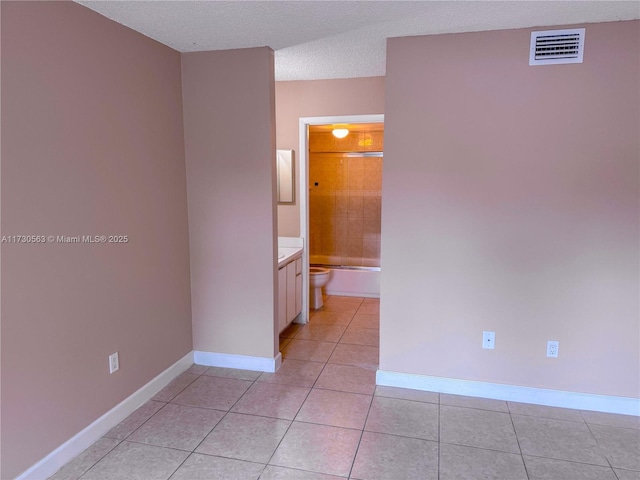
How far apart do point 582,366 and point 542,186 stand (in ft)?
3.74

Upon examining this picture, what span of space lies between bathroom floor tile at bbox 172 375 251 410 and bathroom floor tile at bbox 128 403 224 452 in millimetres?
67

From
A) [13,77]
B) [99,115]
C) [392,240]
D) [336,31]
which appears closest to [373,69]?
[336,31]

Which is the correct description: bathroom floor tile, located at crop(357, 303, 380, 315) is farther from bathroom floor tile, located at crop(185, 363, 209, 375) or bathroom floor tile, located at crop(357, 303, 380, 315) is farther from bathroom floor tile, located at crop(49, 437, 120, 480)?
bathroom floor tile, located at crop(49, 437, 120, 480)

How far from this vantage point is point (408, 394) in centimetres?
279

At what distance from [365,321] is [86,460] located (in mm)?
2702

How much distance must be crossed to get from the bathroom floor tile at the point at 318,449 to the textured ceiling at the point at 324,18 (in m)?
2.29

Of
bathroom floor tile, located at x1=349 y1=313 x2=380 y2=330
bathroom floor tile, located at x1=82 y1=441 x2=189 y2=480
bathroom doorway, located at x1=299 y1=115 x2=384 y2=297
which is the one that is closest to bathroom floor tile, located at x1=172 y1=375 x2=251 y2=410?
bathroom floor tile, located at x1=82 y1=441 x2=189 y2=480

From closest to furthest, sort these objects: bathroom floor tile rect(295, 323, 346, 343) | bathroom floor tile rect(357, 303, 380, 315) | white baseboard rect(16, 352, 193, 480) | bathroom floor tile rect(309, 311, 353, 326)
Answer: white baseboard rect(16, 352, 193, 480) → bathroom floor tile rect(295, 323, 346, 343) → bathroom floor tile rect(309, 311, 353, 326) → bathroom floor tile rect(357, 303, 380, 315)

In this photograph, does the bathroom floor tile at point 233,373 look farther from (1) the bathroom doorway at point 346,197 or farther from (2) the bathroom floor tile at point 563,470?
(1) the bathroom doorway at point 346,197

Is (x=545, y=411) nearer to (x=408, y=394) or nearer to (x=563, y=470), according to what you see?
(x=563, y=470)

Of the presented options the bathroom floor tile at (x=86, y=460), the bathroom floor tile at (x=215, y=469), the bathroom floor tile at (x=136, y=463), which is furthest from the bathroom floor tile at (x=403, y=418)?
the bathroom floor tile at (x=86, y=460)

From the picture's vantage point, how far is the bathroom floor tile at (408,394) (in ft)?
8.94

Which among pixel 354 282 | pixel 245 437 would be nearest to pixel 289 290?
pixel 245 437

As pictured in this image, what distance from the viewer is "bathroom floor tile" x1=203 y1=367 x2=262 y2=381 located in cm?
303
